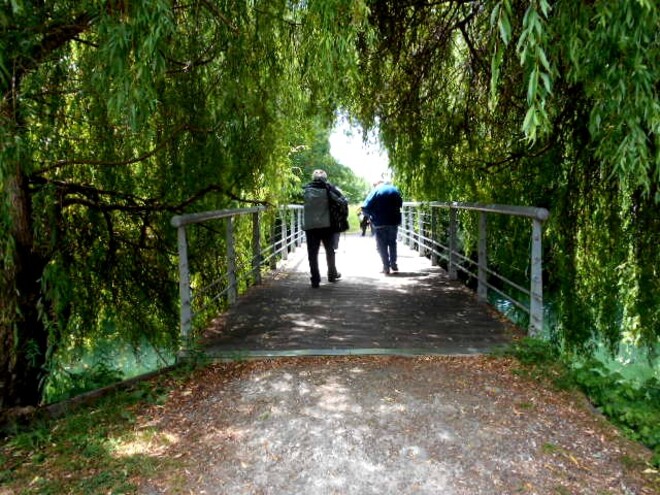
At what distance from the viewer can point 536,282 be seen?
16.3 ft

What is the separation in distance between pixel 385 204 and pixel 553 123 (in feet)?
13.0

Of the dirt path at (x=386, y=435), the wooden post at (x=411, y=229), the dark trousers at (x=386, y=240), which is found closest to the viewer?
the dirt path at (x=386, y=435)

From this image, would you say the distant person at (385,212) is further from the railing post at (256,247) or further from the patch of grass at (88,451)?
the patch of grass at (88,451)

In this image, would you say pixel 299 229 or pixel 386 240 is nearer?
pixel 386 240

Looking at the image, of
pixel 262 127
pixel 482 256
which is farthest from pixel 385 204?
pixel 262 127

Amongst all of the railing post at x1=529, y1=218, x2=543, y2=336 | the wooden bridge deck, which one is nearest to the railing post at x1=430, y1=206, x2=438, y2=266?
the wooden bridge deck

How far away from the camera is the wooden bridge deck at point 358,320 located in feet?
17.0

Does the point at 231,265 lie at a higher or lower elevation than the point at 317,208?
lower

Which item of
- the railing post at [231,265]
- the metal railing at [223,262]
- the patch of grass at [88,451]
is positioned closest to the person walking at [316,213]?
the metal railing at [223,262]

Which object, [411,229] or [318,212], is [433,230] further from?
[411,229]

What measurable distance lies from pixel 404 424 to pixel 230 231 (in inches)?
157

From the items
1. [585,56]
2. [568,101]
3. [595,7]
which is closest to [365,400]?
[585,56]

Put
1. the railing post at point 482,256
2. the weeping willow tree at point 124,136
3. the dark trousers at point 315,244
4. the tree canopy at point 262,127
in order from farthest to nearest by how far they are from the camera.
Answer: the dark trousers at point 315,244, the railing post at point 482,256, the weeping willow tree at point 124,136, the tree canopy at point 262,127

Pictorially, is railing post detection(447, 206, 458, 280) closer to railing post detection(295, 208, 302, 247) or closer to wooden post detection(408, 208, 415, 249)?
wooden post detection(408, 208, 415, 249)
